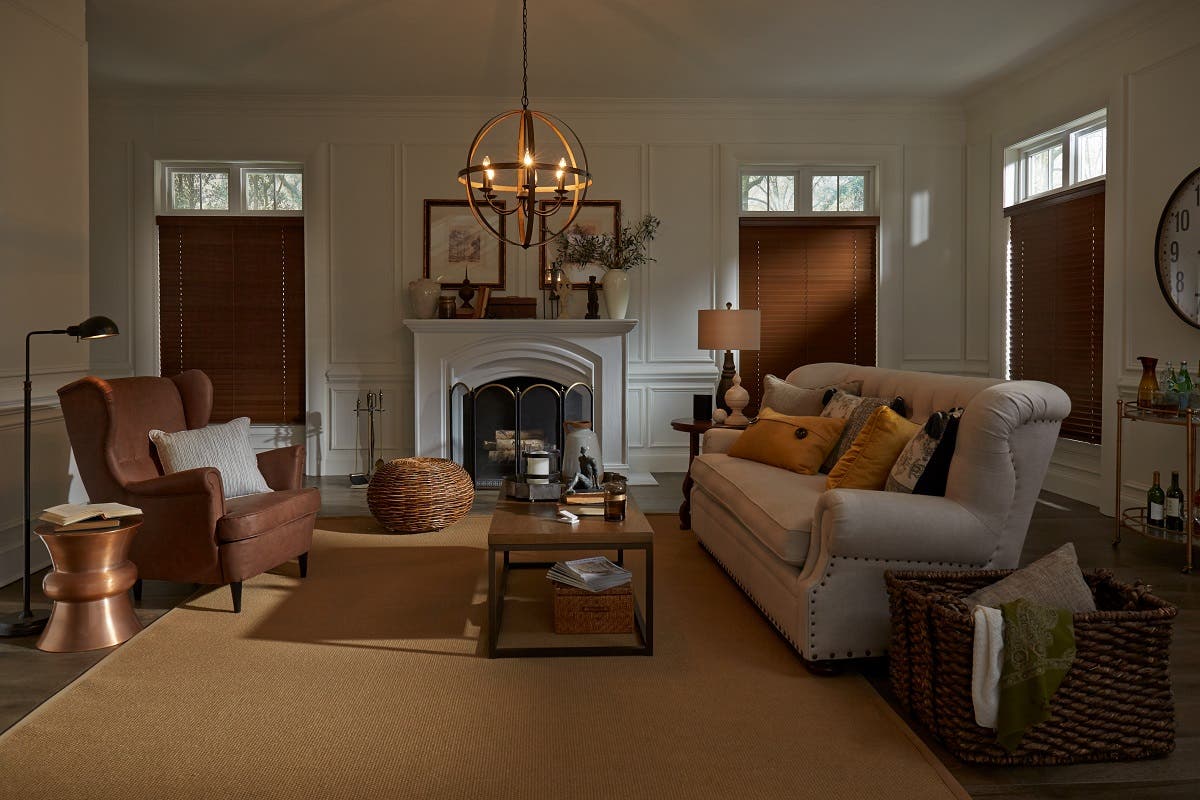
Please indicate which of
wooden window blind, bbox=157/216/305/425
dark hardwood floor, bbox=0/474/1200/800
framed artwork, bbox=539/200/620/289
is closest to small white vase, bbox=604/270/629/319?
framed artwork, bbox=539/200/620/289

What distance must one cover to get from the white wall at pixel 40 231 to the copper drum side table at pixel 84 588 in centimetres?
114

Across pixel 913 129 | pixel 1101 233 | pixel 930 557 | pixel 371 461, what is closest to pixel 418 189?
pixel 371 461

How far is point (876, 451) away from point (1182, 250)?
8.94ft

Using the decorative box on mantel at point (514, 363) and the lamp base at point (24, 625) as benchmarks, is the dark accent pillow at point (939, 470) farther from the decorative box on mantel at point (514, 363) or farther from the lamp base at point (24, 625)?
the decorative box on mantel at point (514, 363)

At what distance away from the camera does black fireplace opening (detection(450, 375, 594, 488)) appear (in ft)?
22.2

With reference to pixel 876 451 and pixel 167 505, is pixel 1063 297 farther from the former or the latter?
pixel 167 505

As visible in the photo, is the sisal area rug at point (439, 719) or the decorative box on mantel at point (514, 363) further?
the decorative box on mantel at point (514, 363)

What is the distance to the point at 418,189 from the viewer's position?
700cm

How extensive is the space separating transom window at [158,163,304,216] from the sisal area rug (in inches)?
168

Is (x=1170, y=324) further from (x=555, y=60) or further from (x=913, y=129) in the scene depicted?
(x=555, y=60)

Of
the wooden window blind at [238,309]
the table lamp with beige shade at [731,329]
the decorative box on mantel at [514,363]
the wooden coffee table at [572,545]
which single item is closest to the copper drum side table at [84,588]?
the wooden coffee table at [572,545]

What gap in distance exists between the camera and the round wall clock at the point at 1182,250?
473 centimetres

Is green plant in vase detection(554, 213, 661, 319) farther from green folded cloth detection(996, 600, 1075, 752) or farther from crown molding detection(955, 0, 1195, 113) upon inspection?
green folded cloth detection(996, 600, 1075, 752)

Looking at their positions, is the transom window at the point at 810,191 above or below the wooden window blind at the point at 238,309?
above
